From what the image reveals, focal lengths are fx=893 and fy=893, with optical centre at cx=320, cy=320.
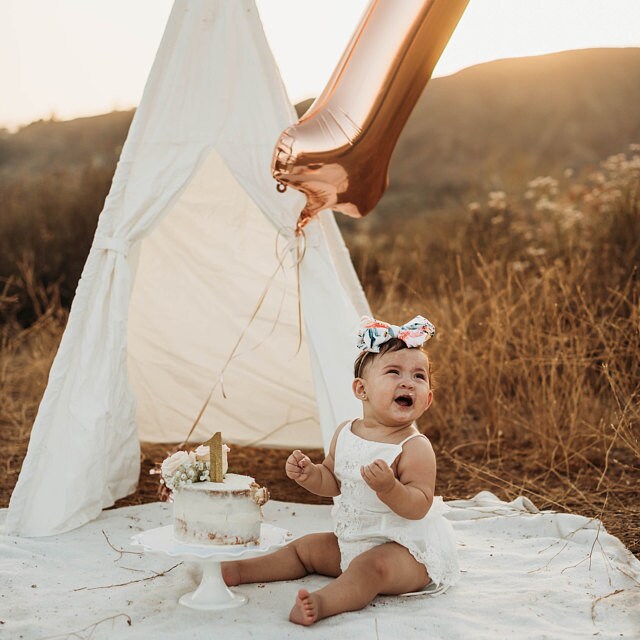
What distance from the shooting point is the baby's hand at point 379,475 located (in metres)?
2.26

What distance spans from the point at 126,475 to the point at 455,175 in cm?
2161

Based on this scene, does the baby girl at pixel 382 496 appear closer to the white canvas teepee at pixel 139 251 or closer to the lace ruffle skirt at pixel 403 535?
the lace ruffle skirt at pixel 403 535

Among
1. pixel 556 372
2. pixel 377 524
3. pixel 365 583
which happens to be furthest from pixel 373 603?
pixel 556 372

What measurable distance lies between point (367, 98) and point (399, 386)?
3.56 ft

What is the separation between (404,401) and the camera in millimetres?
2525

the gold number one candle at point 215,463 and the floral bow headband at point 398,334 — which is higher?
the floral bow headband at point 398,334

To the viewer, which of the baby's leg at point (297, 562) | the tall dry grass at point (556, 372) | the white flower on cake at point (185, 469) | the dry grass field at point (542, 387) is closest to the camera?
the white flower on cake at point (185, 469)

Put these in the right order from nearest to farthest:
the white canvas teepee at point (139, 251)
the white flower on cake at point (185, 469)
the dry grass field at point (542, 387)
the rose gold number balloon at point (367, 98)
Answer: the white flower on cake at point (185, 469) → the rose gold number balloon at point (367, 98) → the white canvas teepee at point (139, 251) → the dry grass field at point (542, 387)

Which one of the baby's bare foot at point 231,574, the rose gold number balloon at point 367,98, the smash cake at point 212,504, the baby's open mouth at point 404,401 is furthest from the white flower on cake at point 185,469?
the rose gold number balloon at point 367,98

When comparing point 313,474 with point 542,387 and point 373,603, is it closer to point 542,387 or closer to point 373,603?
point 373,603

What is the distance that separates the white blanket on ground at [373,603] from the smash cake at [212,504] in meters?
0.22

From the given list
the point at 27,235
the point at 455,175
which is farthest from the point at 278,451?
the point at 455,175

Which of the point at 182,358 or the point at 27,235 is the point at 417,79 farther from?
the point at 27,235

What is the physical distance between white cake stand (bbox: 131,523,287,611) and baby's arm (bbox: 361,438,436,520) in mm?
317
